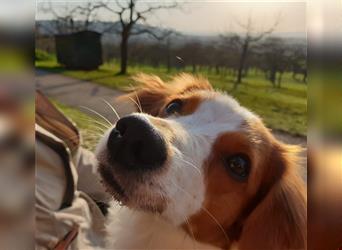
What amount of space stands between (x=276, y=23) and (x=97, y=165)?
1.97 feet

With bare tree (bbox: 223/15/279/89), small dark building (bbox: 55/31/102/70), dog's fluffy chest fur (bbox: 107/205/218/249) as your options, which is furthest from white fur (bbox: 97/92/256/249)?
small dark building (bbox: 55/31/102/70)

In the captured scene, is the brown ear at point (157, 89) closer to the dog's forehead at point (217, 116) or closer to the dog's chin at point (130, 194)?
the dog's forehead at point (217, 116)

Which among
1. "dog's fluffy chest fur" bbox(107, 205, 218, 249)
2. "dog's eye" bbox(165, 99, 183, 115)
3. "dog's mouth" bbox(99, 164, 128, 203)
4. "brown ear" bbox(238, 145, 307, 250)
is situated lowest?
"dog's fluffy chest fur" bbox(107, 205, 218, 249)

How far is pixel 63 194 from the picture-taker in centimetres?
188

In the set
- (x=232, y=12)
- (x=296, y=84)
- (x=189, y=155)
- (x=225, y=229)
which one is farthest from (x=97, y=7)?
(x=225, y=229)

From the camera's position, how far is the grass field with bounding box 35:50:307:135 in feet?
5.12

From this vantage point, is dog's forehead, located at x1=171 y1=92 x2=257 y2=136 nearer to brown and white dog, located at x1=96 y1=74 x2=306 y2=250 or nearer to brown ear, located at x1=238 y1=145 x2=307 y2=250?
brown and white dog, located at x1=96 y1=74 x2=306 y2=250

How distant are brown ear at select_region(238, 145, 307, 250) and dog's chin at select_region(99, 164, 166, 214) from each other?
305mm

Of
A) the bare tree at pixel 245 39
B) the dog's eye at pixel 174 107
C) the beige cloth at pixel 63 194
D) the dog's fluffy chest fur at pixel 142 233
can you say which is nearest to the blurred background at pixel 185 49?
the bare tree at pixel 245 39

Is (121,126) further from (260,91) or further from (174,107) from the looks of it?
(260,91)

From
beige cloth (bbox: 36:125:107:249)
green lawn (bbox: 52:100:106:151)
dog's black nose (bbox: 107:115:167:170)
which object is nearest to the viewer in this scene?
dog's black nose (bbox: 107:115:167:170)

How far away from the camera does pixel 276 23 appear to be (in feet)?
4.99

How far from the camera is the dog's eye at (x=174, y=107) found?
1684mm

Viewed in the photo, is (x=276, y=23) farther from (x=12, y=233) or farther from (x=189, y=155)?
(x=12, y=233)
